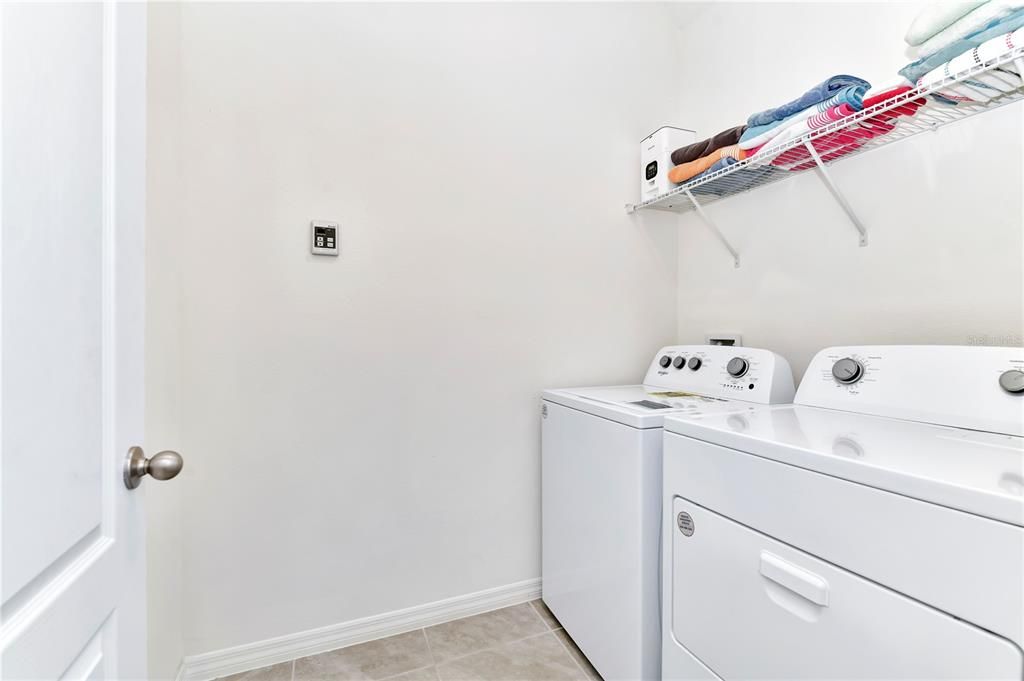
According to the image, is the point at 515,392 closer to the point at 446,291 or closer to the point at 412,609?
the point at 446,291

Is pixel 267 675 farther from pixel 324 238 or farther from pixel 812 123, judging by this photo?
pixel 812 123

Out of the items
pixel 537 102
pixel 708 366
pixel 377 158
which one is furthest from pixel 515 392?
pixel 537 102

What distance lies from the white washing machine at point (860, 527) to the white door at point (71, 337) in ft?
3.35

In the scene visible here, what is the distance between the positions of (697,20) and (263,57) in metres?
1.85

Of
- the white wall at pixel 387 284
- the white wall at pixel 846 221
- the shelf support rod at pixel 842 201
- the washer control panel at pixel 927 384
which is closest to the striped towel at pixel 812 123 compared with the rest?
the shelf support rod at pixel 842 201

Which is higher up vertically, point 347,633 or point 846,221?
point 846,221

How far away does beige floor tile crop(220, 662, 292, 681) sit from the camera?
4.54ft

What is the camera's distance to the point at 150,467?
629mm

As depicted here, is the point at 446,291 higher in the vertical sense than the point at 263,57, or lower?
lower

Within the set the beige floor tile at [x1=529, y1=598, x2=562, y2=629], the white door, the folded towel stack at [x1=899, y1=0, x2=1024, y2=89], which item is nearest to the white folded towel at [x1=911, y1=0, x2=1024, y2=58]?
the folded towel stack at [x1=899, y1=0, x2=1024, y2=89]

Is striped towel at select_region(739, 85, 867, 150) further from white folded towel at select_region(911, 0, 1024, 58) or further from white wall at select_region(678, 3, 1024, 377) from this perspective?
white wall at select_region(678, 3, 1024, 377)

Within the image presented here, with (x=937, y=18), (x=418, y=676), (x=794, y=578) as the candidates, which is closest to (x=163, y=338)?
(x=418, y=676)

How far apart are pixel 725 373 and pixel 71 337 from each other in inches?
64.6

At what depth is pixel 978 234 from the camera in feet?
3.88
